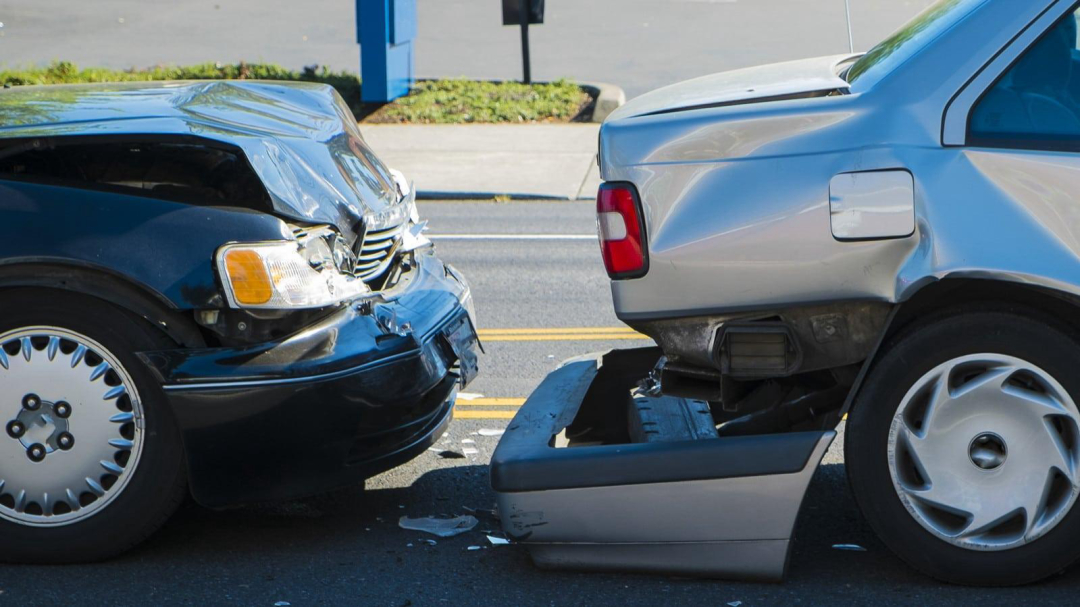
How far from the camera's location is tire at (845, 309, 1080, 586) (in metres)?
3.65

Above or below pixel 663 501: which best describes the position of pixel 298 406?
above

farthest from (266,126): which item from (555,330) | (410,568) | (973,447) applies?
(555,330)

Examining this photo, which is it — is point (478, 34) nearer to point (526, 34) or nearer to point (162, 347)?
point (526, 34)

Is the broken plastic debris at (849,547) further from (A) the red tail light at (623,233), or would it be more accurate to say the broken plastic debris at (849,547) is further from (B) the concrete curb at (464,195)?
Answer: (B) the concrete curb at (464,195)

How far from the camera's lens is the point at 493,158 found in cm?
1358

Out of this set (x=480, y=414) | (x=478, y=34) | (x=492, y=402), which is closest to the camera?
(x=480, y=414)

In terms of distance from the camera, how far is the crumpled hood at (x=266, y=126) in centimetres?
413

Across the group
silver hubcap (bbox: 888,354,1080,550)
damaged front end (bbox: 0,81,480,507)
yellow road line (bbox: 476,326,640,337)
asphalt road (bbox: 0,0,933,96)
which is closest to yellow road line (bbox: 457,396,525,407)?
yellow road line (bbox: 476,326,640,337)

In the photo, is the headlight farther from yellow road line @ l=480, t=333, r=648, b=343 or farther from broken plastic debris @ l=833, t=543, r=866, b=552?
yellow road line @ l=480, t=333, r=648, b=343

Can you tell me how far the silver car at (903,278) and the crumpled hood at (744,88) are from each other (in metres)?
0.12

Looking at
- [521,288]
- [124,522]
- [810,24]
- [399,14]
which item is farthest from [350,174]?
[810,24]

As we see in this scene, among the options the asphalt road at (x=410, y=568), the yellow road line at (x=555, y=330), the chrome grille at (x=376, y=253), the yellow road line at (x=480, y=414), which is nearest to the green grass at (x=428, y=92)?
the yellow road line at (x=555, y=330)

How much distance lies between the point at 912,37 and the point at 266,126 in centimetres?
222

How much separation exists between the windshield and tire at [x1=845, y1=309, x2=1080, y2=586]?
80 centimetres
